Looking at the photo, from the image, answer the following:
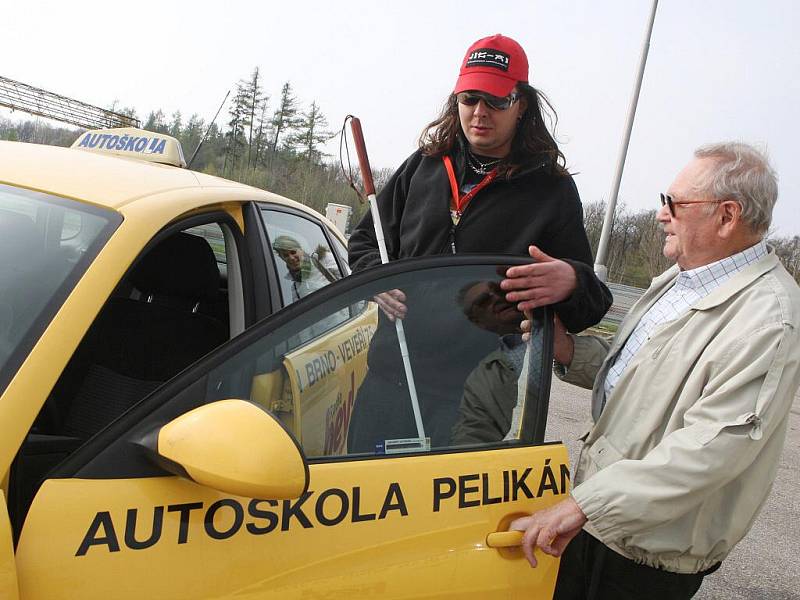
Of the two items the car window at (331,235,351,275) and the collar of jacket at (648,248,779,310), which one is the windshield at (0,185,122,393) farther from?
the car window at (331,235,351,275)

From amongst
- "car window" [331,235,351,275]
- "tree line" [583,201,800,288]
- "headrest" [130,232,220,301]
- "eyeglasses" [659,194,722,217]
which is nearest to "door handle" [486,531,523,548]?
"eyeglasses" [659,194,722,217]

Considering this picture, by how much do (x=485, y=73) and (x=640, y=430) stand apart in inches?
47.3

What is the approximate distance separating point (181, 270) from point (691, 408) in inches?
72.4

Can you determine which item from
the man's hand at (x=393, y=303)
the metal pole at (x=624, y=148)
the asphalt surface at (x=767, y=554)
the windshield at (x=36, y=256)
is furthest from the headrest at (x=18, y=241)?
the metal pole at (x=624, y=148)

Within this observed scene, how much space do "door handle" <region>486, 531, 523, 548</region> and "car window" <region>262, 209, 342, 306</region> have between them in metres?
1.05

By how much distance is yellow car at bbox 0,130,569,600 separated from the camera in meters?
1.32

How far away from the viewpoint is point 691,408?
1775 mm

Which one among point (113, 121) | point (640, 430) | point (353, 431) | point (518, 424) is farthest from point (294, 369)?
point (113, 121)

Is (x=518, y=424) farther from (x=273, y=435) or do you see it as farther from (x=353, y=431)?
(x=273, y=435)

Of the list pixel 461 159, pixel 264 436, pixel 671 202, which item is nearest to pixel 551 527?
pixel 264 436

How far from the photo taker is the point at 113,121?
702 cm

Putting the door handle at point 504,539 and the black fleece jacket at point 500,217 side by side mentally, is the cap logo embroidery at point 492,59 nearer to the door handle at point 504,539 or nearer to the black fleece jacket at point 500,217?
the black fleece jacket at point 500,217

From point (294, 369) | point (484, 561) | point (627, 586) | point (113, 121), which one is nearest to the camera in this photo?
point (294, 369)

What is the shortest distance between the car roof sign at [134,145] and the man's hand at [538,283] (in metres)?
1.60
